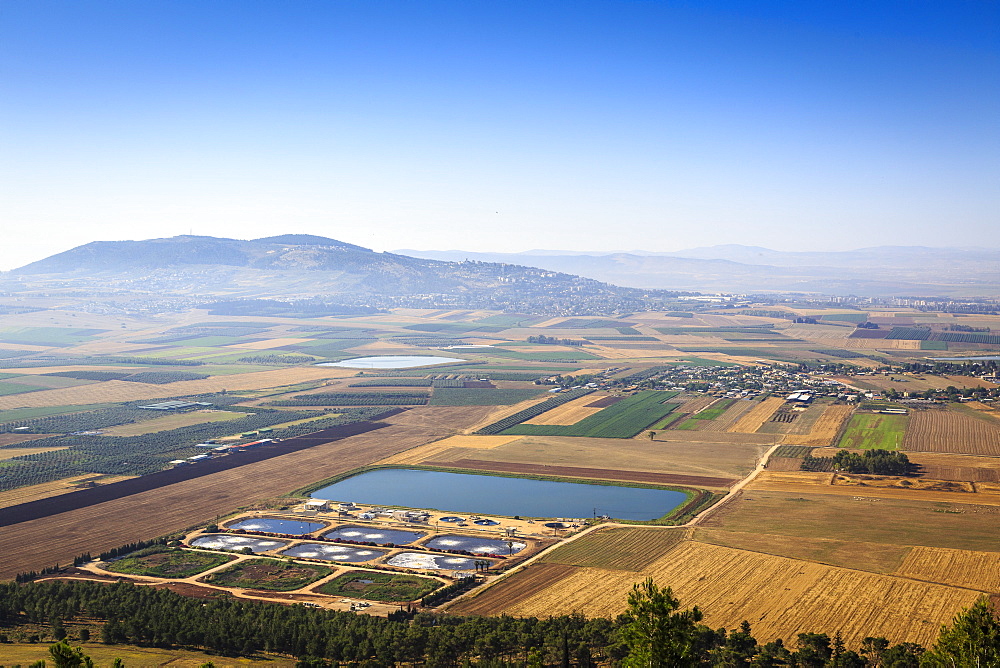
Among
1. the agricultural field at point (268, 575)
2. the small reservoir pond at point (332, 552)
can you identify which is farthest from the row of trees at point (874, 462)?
the agricultural field at point (268, 575)

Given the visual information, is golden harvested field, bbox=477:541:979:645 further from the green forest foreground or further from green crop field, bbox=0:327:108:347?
green crop field, bbox=0:327:108:347

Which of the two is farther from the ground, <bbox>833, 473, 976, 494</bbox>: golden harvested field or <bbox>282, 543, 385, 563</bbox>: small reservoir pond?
<bbox>833, 473, 976, 494</bbox>: golden harvested field

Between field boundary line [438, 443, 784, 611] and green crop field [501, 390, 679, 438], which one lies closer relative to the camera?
field boundary line [438, 443, 784, 611]

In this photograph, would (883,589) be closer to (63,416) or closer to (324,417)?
(324,417)

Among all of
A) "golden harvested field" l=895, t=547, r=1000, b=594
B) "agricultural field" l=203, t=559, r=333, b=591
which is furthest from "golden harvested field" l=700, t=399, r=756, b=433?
"agricultural field" l=203, t=559, r=333, b=591

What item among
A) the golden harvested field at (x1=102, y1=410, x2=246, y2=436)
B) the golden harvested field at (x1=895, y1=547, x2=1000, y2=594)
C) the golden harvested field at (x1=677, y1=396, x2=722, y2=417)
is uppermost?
the golden harvested field at (x1=677, y1=396, x2=722, y2=417)

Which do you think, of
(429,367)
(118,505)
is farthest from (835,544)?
(429,367)
